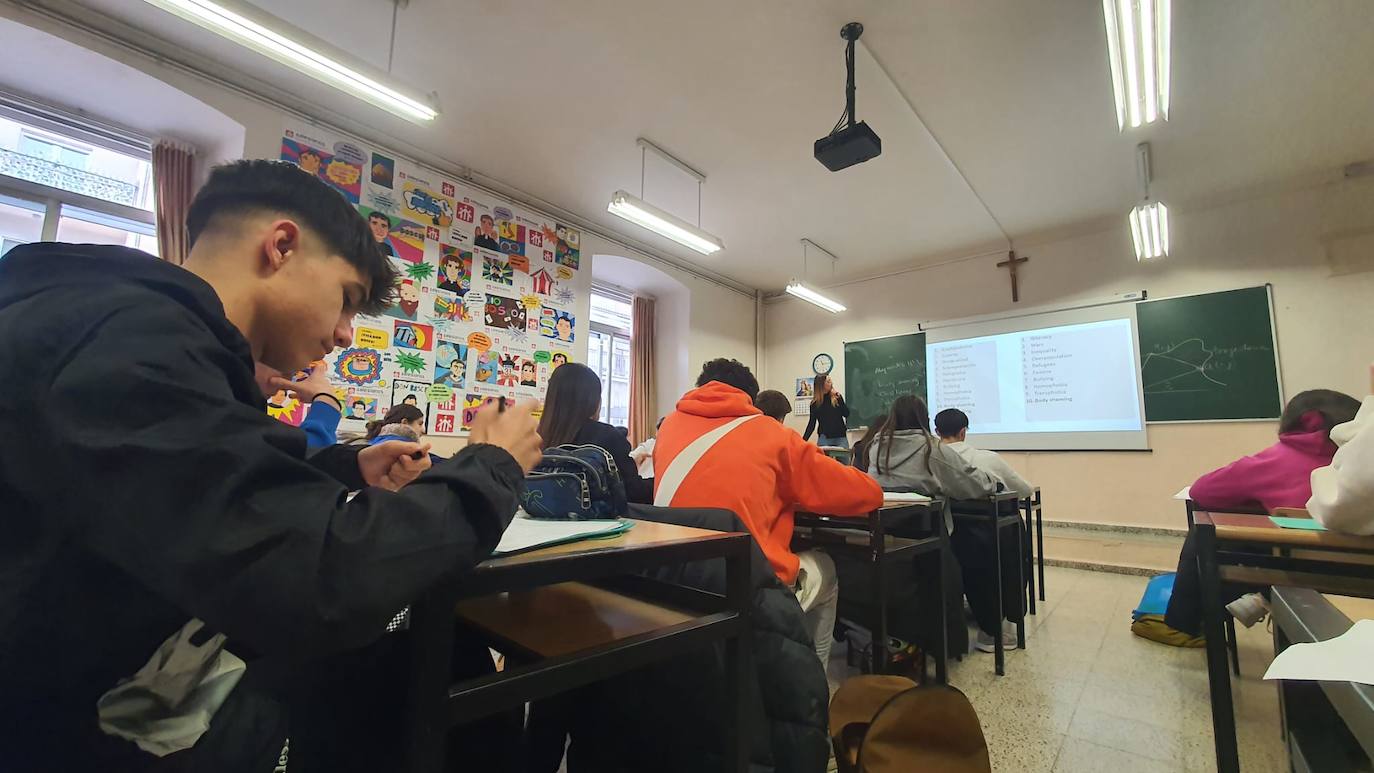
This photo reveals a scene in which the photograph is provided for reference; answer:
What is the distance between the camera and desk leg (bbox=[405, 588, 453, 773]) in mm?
525

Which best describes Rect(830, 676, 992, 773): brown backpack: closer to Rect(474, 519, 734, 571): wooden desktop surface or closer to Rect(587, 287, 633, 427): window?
Rect(474, 519, 734, 571): wooden desktop surface

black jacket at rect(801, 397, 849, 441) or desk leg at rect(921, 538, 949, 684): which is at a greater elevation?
black jacket at rect(801, 397, 849, 441)

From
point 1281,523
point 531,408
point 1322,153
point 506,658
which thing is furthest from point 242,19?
point 1322,153

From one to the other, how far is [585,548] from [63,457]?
445 millimetres

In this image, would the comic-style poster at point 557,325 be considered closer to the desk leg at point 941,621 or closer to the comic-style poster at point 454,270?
the comic-style poster at point 454,270

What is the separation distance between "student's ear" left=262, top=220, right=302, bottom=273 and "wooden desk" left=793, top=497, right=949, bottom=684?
1.46 m

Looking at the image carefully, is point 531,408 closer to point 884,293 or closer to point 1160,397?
point 1160,397

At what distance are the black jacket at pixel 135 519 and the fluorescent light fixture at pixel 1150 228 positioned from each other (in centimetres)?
461

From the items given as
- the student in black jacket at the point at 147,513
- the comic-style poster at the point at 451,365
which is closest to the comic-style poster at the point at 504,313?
the comic-style poster at the point at 451,365

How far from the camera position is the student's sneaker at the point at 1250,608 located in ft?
5.12

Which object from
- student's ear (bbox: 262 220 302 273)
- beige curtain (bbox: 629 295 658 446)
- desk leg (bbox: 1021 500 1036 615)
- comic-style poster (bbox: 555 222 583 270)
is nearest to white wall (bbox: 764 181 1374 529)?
desk leg (bbox: 1021 500 1036 615)

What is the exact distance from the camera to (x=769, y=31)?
2666 mm

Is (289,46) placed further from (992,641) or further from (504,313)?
(992,641)

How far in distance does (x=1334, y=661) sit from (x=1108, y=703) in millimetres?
1758
